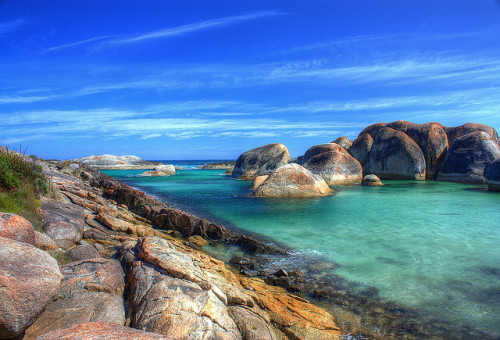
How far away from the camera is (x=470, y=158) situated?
93.1 feet

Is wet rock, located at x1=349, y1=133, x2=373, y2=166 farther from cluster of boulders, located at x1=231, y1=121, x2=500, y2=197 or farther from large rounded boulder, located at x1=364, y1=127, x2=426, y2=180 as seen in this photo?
large rounded boulder, located at x1=364, y1=127, x2=426, y2=180

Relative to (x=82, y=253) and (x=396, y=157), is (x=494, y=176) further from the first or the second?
(x=82, y=253)

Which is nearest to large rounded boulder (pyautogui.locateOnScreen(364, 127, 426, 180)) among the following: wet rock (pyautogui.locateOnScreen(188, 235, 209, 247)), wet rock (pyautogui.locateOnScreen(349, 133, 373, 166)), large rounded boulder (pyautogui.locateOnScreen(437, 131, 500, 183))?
wet rock (pyautogui.locateOnScreen(349, 133, 373, 166))

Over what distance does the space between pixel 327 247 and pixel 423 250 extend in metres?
2.41

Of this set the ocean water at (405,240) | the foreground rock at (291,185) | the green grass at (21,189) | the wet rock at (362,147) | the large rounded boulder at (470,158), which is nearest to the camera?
the ocean water at (405,240)

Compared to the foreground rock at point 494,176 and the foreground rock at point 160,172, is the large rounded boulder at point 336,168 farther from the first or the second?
the foreground rock at point 160,172

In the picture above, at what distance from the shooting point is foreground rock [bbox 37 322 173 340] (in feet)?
8.38

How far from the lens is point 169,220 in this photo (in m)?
10.8

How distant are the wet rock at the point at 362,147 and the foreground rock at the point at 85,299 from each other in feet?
119

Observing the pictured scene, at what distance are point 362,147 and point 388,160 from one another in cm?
451

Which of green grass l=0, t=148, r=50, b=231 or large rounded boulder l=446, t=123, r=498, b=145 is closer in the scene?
green grass l=0, t=148, r=50, b=231

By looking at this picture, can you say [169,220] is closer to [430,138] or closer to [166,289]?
[166,289]

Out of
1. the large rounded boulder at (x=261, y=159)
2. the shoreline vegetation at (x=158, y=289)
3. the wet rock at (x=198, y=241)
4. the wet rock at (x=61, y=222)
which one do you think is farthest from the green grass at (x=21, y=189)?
the large rounded boulder at (x=261, y=159)

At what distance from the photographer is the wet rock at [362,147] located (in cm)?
3741
